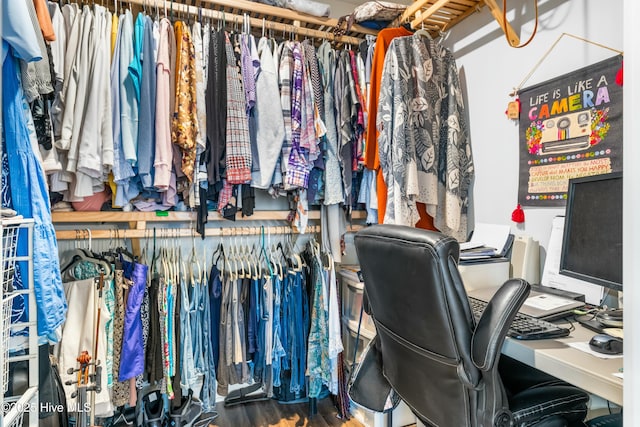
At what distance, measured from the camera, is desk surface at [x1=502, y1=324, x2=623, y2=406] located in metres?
0.80

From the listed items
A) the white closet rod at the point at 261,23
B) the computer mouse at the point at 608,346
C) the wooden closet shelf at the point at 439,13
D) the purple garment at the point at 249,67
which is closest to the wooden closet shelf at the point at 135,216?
the purple garment at the point at 249,67

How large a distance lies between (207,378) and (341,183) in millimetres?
1220

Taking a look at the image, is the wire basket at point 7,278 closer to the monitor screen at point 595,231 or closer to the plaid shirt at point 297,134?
the plaid shirt at point 297,134

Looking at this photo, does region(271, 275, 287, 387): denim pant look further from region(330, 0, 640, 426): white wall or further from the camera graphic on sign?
the camera graphic on sign

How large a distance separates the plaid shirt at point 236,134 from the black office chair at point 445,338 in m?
0.87

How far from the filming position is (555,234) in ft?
5.08

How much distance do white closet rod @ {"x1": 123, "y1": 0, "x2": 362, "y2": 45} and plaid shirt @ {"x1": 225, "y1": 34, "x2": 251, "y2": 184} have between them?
0.29 m

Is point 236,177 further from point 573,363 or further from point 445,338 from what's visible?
point 573,363

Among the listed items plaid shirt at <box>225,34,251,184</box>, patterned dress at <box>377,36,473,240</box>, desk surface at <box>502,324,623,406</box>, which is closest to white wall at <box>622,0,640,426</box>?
desk surface at <box>502,324,623,406</box>

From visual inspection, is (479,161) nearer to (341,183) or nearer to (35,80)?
(341,183)

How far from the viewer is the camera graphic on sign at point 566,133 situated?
1.50m

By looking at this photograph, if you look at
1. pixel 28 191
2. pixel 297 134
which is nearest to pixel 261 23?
pixel 297 134

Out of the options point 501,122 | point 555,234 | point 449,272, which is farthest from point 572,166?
point 449,272

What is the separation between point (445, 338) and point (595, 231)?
2.20 ft
